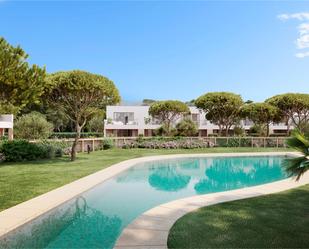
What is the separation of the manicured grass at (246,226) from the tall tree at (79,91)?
12.2 m

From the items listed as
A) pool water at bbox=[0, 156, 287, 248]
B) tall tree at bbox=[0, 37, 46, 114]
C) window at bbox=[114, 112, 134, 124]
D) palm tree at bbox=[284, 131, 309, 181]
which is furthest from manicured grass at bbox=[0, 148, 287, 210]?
window at bbox=[114, 112, 134, 124]

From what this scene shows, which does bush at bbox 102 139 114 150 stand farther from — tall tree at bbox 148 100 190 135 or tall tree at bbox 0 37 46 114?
tall tree at bbox 0 37 46 114

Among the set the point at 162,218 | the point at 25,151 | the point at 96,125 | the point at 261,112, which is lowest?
the point at 162,218

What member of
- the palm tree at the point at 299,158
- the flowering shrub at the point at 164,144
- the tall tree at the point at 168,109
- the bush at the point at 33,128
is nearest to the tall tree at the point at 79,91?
the bush at the point at 33,128

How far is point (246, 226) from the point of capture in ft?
24.3

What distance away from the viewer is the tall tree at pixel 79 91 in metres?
19.1

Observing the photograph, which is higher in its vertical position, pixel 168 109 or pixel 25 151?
pixel 168 109

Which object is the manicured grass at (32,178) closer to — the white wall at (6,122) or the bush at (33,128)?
the bush at (33,128)

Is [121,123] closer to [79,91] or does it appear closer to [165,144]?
[165,144]

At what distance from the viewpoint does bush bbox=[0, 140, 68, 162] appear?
64.5ft

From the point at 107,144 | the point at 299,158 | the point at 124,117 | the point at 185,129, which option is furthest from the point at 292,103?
the point at 299,158

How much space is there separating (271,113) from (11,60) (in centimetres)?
3295

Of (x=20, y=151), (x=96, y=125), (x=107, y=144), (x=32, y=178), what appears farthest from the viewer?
(x=96, y=125)

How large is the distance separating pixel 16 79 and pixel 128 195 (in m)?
5.84
